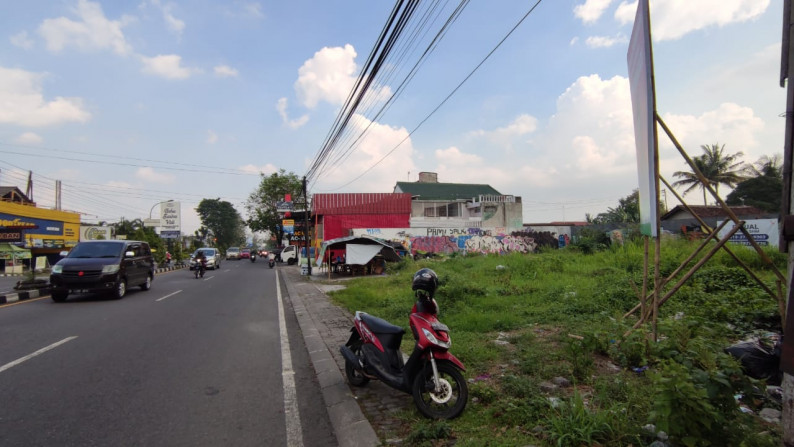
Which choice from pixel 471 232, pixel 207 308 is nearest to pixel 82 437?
pixel 207 308

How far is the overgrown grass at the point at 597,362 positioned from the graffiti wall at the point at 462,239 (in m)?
17.6

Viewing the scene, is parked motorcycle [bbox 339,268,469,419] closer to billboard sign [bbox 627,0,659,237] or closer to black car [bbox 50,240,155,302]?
billboard sign [bbox 627,0,659,237]

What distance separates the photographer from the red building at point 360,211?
3048 cm

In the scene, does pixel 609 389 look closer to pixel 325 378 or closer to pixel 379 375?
pixel 379 375

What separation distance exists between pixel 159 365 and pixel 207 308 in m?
5.07

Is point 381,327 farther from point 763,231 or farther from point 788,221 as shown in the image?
point 763,231

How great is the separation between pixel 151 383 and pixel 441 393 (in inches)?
128

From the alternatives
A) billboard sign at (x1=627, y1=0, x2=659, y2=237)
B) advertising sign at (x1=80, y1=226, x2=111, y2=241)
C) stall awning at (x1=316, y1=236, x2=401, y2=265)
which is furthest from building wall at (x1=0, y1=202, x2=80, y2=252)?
billboard sign at (x1=627, y1=0, x2=659, y2=237)

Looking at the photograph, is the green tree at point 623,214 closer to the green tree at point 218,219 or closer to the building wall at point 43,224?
the building wall at point 43,224

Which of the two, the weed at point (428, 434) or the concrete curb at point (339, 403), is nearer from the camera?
the weed at point (428, 434)

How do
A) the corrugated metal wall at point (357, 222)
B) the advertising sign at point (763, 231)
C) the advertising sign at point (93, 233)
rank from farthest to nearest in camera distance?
the advertising sign at point (93, 233)
the corrugated metal wall at point (357, 222)
the advertising sign at point (763, 231)

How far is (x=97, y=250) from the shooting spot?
37.6 feet

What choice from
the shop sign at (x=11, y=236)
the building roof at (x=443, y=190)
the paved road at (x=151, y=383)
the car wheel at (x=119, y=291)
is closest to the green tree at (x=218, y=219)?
the building roof at (x=443, y=190)

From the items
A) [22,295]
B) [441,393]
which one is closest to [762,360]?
[441,393]
